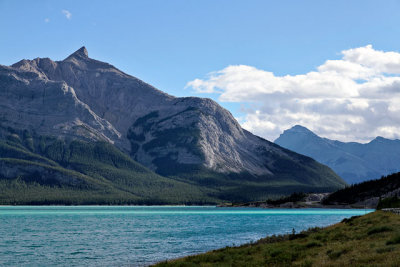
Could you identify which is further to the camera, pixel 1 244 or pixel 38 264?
pixel 1 244

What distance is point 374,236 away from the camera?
5481cm

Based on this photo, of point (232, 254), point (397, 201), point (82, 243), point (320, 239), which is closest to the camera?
point (232, 254)

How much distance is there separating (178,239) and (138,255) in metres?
25.5

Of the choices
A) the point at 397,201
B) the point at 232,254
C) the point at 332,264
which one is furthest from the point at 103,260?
the point at 397,201

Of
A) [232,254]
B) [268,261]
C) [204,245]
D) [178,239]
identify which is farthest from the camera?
[178,239]

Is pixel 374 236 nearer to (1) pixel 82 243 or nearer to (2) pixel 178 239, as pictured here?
(2) pixel 178 239

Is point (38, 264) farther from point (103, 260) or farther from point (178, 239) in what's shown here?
point (178, 239)

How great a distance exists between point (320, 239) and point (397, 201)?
Answer: 3079 inches

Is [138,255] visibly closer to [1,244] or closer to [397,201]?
[1,244]

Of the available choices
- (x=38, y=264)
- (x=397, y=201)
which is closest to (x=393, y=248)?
(x=38, y=264)

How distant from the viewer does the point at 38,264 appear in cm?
6162

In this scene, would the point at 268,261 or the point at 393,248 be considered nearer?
the point at 393,248

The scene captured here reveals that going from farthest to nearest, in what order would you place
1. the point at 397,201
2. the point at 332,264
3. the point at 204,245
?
the point at 397,201 < the point at 204,245 < the point at 332,264

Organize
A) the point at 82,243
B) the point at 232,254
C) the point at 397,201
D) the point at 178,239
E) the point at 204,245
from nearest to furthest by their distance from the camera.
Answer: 1. the point at 232,254
2. the point at 204,245
3. the point at 82,243
4. the point at 178,239
5. the point at 397,201
